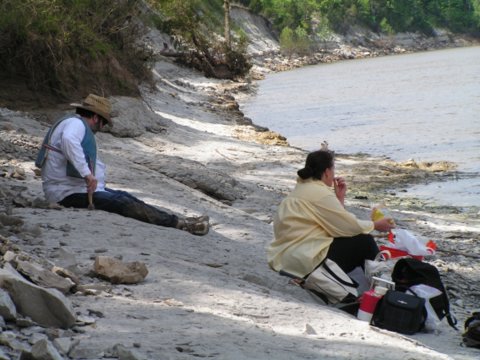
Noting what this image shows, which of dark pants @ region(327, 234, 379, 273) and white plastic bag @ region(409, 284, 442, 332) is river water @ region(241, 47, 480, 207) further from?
white plastic bag @ region(409, 284, 442, 332)

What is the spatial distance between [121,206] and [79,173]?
20.1 inches

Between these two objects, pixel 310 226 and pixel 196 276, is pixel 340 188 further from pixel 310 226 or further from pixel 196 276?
pixel 196 276

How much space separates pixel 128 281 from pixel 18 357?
1884 mm

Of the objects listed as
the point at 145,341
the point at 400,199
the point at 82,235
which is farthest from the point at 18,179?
the point at 400,199

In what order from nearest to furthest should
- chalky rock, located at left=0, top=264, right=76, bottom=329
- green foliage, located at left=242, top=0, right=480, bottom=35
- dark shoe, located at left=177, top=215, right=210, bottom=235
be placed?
chalky rock, located at left=0, top=264, right=76, bottom=329 → dark shoe, located at left=177, top=215, right=210, bottom=235 → green foliage, located at left=242, top=0, right=480, bottom=35

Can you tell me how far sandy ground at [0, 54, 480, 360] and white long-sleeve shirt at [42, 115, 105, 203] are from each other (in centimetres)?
33

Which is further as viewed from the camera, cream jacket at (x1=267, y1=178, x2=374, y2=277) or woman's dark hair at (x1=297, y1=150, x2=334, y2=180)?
woman's dark hair at (x1=297, y1=150, x2=334, y2=180)

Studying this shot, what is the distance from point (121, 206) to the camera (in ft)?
26.2

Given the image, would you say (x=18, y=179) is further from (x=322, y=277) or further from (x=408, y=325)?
(x=408, y=325)

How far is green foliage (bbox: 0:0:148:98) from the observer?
1455 cm

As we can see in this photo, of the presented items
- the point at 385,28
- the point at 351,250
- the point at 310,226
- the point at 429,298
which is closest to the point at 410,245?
the point at 351,250

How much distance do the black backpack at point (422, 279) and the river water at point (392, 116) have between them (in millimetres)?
7022

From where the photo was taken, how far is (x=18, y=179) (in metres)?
9.17

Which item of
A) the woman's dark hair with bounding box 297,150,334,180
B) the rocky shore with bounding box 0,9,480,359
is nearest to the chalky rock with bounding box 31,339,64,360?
the rocky shore with bounding box 0,9,480,359
